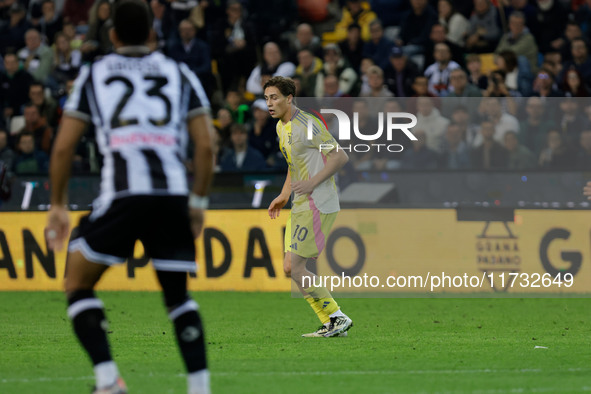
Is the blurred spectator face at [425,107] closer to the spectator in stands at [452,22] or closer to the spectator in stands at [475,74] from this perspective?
the spectator in stands at [475,74]

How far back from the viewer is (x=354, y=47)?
18109mm

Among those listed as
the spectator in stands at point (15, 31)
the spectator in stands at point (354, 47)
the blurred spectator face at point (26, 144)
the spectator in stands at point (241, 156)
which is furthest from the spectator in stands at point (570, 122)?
the spectator in stands at point (15, 31)

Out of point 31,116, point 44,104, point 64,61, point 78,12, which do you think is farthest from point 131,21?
point 78,12

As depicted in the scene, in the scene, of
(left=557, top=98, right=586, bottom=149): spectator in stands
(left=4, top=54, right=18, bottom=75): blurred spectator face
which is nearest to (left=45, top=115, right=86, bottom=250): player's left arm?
(left=557, top=98, right=586, bottom=149): spectator in stands

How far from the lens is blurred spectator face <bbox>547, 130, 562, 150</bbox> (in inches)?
555

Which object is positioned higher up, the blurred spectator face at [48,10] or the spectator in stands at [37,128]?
the blurred spectator face at [48,10]

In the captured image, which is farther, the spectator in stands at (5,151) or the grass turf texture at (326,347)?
the spectator in stands at (5,151)

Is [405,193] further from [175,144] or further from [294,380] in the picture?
[175,144]

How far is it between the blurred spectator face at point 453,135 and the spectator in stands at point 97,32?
665cm

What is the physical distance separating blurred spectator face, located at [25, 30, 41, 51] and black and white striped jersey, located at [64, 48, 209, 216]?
14451 millimetres

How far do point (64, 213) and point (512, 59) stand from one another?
39.7 ft

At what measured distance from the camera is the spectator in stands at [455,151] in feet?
46.2

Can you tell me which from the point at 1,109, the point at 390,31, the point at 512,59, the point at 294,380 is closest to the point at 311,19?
the point at 390,31

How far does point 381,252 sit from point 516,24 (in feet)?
17.8
